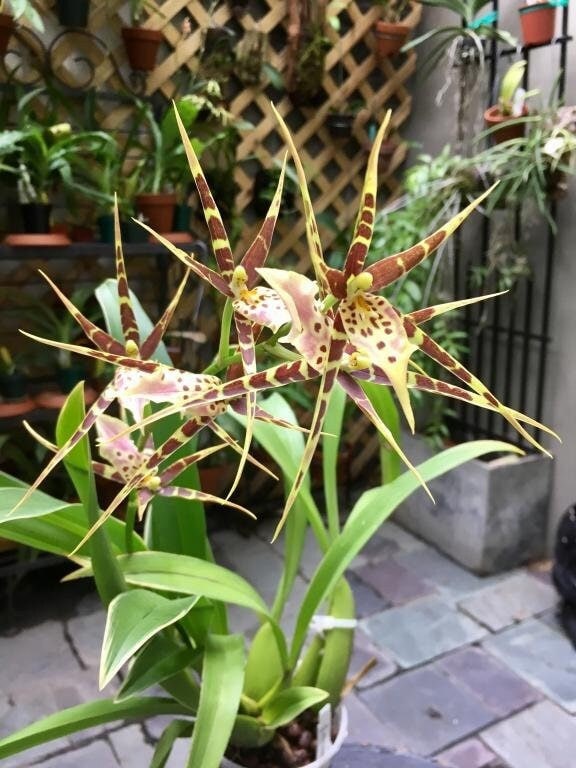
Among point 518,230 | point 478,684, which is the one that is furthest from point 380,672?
point 518,230

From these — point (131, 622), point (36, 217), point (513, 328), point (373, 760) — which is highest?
point (36, 217)

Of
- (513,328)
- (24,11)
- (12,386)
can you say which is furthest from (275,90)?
(12,386)

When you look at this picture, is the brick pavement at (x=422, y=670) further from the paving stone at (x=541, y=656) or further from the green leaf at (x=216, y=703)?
the green leaf at (x=216, y=703)

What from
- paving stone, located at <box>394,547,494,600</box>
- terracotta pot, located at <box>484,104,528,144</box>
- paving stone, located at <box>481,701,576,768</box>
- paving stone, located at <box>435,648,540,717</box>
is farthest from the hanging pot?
paving stone, located at <box>481,701,576,768</box>

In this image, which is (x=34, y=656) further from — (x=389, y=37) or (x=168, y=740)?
(x=389, y=37)

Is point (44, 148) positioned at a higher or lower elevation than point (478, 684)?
higher

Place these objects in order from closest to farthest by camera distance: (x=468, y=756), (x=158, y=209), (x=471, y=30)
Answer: (x=468, y=756) → (x=158, y=209) → (x=471, y=30)

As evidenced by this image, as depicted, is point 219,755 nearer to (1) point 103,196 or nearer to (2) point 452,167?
(1) point 103,196
